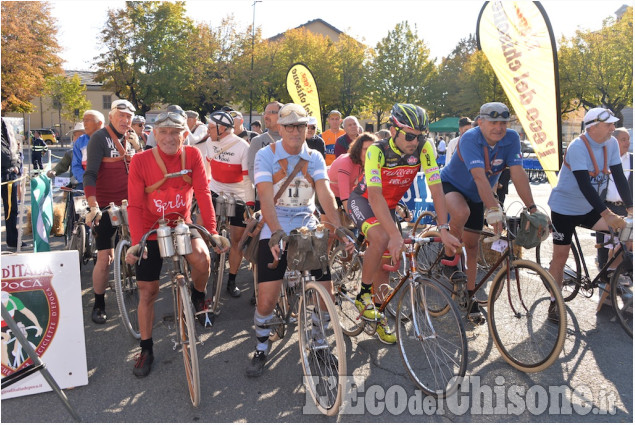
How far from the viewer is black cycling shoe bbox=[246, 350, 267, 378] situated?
3.96m

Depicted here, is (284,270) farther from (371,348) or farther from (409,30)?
(409,30)

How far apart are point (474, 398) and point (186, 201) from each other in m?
2.73

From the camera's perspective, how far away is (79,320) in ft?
13.0

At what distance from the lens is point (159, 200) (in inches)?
155

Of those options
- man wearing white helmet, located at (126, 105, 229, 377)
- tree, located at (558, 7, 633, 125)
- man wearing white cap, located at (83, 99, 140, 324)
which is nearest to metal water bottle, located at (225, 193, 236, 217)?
man wearing white cap, located at (83, 99, 140, 324)

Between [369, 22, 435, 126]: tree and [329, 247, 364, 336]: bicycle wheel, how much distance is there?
3974cm

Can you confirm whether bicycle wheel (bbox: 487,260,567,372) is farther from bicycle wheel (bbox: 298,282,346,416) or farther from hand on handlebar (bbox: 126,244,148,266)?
hand on handlebar (bbox: 126,244,148,266)

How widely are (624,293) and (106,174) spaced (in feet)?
17.5

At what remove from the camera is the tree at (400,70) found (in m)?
44.3

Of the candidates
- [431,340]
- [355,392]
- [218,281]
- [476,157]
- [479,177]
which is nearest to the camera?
[431,340]

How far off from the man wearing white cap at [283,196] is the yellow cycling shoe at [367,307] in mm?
556

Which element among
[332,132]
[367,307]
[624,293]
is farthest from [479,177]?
[332,132]

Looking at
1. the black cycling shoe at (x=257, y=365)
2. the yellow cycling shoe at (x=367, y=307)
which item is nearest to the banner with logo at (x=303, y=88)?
the yellow cycling shoe at (x=367, y=307)

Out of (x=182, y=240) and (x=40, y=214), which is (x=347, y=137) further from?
(x=182, y=240)
